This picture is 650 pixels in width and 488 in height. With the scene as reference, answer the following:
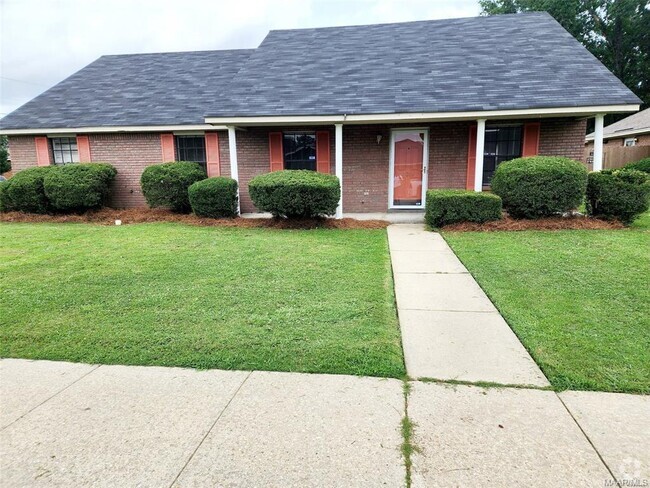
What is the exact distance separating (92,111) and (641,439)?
14869 millimetres

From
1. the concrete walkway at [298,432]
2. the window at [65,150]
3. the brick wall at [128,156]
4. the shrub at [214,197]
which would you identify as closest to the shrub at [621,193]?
the concrete walkway at [298,432]

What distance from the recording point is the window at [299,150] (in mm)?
11562

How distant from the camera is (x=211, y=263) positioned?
20.5ft

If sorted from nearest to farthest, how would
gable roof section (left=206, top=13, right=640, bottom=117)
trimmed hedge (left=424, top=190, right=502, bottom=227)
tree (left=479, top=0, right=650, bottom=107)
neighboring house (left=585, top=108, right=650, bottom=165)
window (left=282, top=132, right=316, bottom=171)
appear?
trimmed hedge (left=424, top=190, right=502, bottom=227) → gable roof section (left=206, top=13, right=640, bottom=117) → window (left=282, top=132, right=316, bottom=171) → neighboring house (left=585, top=108, right=650, bottom=165) → tree (left=479, top=0, right=650, bottom=107)

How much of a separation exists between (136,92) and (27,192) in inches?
188

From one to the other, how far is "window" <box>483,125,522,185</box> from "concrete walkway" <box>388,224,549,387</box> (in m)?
5.96

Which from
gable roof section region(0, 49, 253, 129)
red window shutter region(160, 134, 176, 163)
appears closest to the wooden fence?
gable roof section region(0, 49, 253, 129)

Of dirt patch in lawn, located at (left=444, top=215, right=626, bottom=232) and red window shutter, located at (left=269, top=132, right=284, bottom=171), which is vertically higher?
red window shutter, located at (left=269, top=132, right=284, bottom=171)

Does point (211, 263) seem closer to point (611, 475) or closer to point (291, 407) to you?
point (291, 407)

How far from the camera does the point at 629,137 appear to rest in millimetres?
21859

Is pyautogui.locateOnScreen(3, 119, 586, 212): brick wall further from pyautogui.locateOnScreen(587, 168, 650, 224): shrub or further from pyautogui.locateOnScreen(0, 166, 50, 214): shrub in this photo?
pyautogui.locateOnScreen(587, 168, 650, 224): shrub

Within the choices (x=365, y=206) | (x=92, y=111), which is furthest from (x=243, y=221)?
(x=92, y=111)

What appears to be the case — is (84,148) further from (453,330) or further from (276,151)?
(453,330)

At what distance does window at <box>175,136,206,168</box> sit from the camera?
12.3 meters
